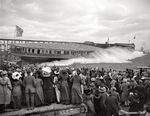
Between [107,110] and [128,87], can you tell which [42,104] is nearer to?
[107,110]

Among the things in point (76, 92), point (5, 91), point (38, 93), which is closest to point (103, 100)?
point (76, 92)

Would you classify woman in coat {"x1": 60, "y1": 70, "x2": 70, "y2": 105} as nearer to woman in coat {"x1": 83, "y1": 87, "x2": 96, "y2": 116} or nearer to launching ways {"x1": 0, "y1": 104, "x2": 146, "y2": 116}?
launching ways {"x1": 0, "y1": 104, "x2": 146, "y2": 116}

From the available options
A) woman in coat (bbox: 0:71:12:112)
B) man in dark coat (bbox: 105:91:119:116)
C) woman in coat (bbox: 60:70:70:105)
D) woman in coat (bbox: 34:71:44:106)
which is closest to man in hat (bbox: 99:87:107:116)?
man in dark coat (bbox: 105:91:119:116)

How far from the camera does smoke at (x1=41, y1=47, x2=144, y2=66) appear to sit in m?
32.8

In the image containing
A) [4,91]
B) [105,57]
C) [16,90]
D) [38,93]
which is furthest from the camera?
[105,57]

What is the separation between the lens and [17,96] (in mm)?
6953

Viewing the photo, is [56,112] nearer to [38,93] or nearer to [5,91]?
[38,93]

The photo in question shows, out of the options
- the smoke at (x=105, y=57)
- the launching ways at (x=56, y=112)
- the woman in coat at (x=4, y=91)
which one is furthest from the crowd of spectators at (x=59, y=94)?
the smoke at (x=105, y=57)

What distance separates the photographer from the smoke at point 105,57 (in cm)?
3275

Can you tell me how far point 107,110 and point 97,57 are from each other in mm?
33732

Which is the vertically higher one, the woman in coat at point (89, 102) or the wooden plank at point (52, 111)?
the woman in coat at point (89, 102)

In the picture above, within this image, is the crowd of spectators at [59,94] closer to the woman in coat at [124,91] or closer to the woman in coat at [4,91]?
the woman in coat at [4,91]

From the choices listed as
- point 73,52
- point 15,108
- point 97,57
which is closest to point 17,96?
point 15,108

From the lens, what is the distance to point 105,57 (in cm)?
4184
